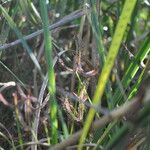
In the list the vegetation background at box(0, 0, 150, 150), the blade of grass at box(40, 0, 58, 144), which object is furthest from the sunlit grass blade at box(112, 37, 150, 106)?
the blade of grass at box(40, 0, 58, 144)

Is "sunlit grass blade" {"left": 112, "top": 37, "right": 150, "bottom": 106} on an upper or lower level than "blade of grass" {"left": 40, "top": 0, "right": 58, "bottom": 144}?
lower

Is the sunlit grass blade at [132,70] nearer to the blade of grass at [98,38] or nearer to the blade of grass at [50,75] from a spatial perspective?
the blade of grass at [98,38]

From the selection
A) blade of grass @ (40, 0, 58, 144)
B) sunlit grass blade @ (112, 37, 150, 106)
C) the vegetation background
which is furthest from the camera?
sunlit grass blade @ (112, 37, 150, 106)

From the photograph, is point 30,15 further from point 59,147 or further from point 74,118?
point 59,147

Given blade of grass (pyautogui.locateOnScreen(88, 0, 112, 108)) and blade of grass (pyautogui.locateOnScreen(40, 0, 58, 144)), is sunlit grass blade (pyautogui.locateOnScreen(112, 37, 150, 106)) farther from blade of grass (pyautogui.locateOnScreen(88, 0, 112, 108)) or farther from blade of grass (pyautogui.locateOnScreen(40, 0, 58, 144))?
blade of grass (pyautogui.locateOnScreen(40, 0, 58, 144))

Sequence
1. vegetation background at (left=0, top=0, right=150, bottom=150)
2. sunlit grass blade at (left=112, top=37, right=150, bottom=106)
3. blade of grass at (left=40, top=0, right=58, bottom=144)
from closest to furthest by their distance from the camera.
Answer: vegetation background at (left=0, top=0, right=150, bottom=150), blade of grass at (left=40, top=0, right=58, bottom=144), sunlit grass blade at (left=112, top=37, right=150, bottom=106)

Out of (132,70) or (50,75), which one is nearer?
(50,75)

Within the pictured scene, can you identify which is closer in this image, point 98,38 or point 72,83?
point 98,38

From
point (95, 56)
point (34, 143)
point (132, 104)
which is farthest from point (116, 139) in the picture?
point (95, 56)

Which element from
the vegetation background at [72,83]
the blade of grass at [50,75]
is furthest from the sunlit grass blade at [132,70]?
the blade of grass at [50,75]
